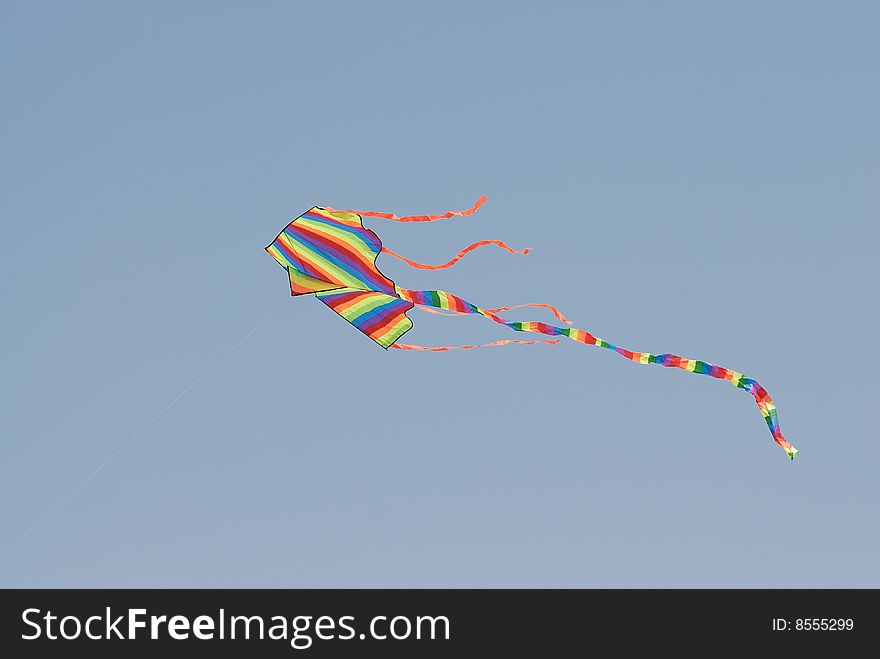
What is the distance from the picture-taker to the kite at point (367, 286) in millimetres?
25109

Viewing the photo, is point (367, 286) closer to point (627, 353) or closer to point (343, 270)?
point (343, 270)

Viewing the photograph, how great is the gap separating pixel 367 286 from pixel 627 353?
5.00 m

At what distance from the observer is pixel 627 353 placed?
2514 centimetres

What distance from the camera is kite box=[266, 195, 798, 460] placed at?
25109mm

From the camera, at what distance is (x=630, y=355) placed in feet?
82.5

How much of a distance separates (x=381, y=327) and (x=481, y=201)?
290 cm

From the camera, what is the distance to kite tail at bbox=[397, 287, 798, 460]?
24438 mm

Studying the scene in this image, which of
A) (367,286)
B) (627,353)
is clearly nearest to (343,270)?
(367,286)

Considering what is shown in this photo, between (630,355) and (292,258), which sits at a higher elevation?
(292,258)

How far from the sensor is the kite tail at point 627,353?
24438mm
